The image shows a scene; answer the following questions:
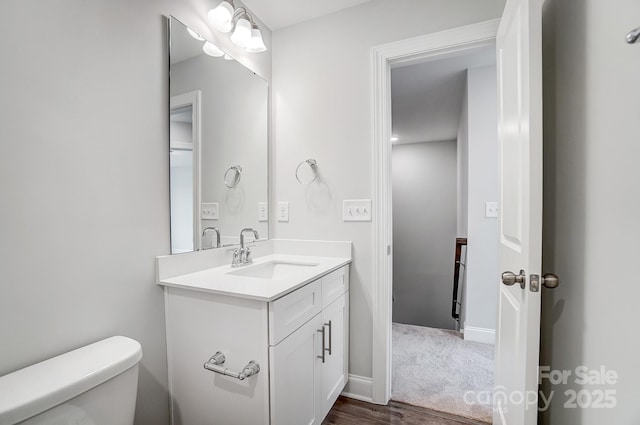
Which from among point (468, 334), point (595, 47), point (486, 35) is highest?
point (486, 35)

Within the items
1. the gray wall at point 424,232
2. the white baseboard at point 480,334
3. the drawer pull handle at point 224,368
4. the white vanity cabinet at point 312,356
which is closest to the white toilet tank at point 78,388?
the drawer pull handle at point 224,368

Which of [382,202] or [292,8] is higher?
[292,8]

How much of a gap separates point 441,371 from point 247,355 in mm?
1615

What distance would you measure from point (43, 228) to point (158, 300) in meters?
0.52

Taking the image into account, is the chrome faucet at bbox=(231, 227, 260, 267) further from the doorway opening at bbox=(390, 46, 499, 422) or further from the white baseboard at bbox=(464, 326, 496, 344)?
the white baseboard at bbox=(464, 326, 496, 344)

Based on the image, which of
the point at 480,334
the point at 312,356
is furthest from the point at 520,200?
the point at 480,334

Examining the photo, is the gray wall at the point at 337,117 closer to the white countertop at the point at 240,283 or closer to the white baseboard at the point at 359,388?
the white baseboard at the point at 359,388

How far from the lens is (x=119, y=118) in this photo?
3.68ft

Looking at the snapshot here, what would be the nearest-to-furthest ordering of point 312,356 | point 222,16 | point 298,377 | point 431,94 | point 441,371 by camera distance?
point 298,377, point 312,356, point 222,16, point 441,371, point 431,94

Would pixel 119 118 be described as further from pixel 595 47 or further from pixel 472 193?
pixel 472 193

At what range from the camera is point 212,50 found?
1539mm

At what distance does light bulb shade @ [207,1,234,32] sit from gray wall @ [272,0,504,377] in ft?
1.77

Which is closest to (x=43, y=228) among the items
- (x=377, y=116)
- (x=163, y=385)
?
(x=163, y=385)

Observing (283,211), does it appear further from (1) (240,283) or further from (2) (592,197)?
(2) (592,197)
